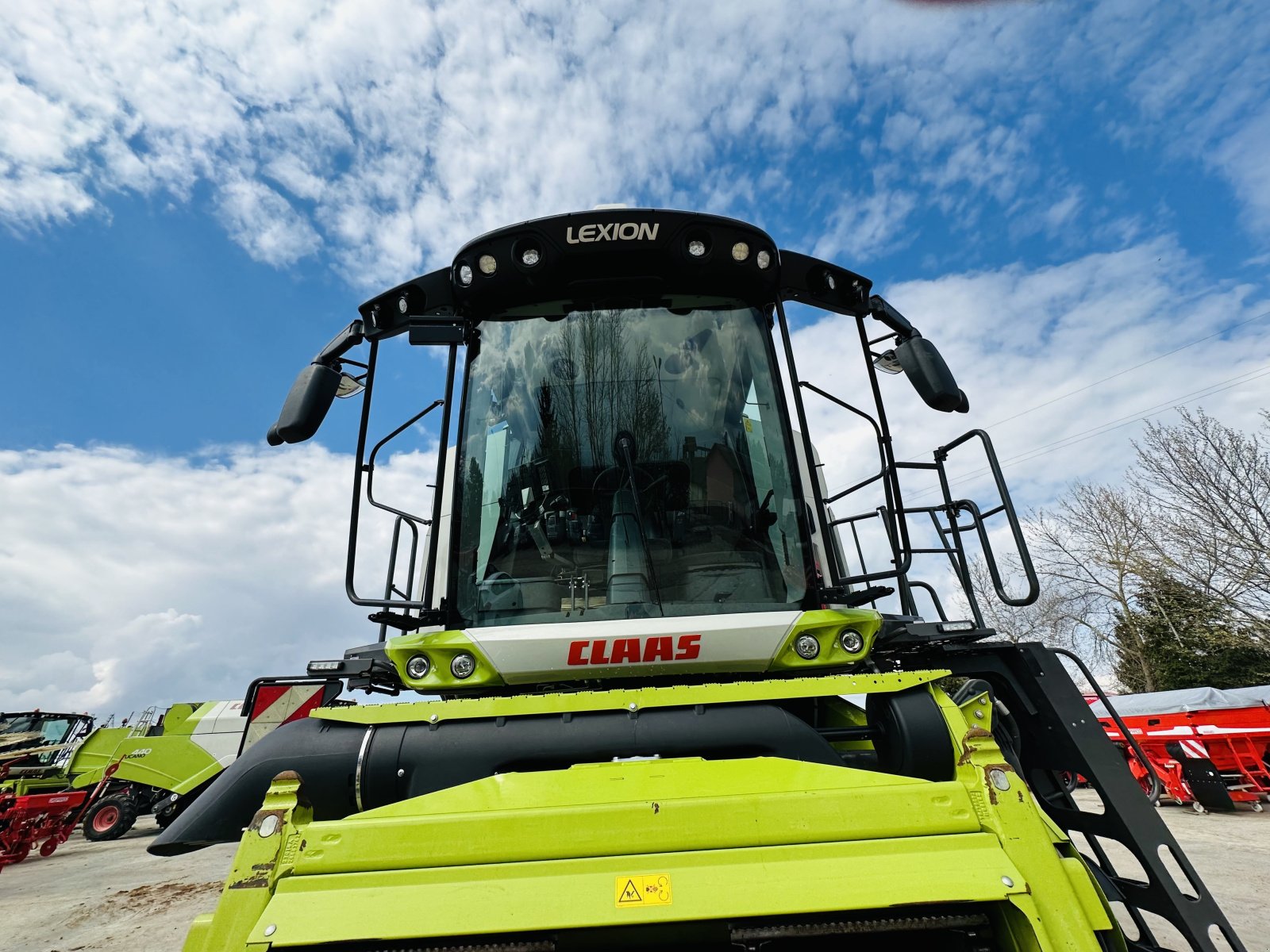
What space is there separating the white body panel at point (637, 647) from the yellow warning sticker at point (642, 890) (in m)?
1.14

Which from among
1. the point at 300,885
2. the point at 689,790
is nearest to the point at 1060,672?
the point at 689,790

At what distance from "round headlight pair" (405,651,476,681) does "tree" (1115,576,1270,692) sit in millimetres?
24303

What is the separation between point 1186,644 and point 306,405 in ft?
97.7

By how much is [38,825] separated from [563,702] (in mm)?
14608

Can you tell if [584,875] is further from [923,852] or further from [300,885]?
[923,852]

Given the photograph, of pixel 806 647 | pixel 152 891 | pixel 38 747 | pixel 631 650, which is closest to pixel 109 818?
pixel 38 747

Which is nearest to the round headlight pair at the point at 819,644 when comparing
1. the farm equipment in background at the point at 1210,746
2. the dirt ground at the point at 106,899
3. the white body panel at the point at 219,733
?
the dirt ground at the point at 106,899

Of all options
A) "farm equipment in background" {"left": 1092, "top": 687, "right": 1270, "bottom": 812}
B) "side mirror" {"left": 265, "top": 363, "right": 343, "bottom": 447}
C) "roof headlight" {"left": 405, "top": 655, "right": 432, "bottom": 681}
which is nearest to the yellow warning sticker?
"roof headlight" {"left": 405, "top": 655, "right": 432, "bottom": 681}

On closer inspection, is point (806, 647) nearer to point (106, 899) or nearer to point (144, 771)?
point (106, 899)

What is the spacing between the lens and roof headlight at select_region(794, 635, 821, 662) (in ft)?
9.23

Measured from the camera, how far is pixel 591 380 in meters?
3.40

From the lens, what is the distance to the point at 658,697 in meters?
2.39

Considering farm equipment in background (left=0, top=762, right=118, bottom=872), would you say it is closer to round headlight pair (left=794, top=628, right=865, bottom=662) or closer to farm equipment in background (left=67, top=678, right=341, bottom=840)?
farm equipment in background (left=67, top=678, right=341, bottom=840)

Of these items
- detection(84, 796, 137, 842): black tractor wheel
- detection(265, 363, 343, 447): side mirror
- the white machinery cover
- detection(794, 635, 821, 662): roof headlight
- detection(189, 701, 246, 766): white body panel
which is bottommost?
detection(84, 796, 137, 842): black tractor wheel
